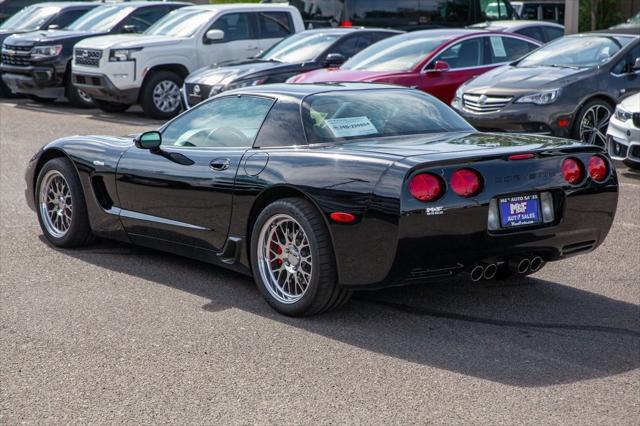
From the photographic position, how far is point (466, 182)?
18.1 ft

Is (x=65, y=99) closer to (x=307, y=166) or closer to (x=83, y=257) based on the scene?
(x=83, y=257)

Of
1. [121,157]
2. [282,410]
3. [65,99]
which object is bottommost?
[65,99]

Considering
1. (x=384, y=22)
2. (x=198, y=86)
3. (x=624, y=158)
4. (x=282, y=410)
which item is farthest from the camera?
(x=384, y=22)

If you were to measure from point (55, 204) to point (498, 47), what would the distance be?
29.2ft

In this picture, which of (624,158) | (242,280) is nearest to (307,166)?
(242,280)

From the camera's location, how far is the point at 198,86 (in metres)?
16.0

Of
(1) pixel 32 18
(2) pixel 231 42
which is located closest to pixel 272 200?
(2) pixel 231 42

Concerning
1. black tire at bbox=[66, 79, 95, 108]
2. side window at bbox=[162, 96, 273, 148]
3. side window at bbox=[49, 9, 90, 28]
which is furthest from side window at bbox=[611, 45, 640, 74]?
side window at bbox=[49, 9, 90, 28]

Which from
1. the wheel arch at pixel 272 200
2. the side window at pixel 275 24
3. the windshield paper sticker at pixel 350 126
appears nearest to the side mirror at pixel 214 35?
the side window at pixel 275 24

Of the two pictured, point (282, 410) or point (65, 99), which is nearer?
point (282, 410)

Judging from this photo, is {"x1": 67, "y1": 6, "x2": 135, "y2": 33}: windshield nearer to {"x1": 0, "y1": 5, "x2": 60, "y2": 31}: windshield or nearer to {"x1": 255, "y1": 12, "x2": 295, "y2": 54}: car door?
{"x1": 0, "y1": 5, "x2": 60, "y2": 31}: windshield

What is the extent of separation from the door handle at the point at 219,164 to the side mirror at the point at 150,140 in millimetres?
565

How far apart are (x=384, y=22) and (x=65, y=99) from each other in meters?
6.73

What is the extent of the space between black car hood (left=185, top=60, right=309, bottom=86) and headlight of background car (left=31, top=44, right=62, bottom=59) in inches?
162
